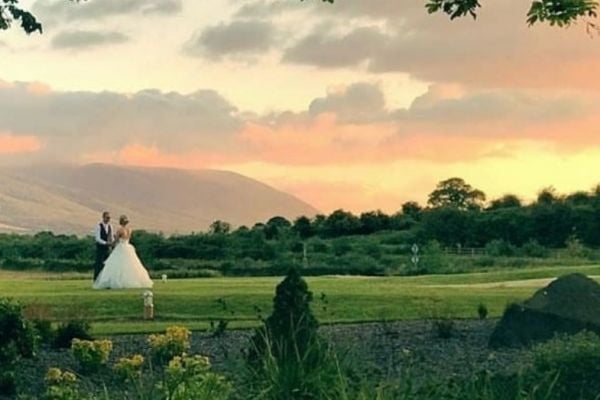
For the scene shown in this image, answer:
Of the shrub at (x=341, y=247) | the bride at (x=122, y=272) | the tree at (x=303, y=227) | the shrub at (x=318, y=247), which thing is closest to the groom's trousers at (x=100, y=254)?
the bride at (x=122, y=272)

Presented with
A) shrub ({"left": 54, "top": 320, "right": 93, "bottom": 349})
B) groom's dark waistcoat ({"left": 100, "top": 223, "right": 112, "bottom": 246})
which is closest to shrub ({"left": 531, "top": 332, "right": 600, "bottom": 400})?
shrub ({"left": 54, "top": 320, "right": 93, "bottom": 349})

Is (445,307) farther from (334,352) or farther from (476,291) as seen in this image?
(334,352)

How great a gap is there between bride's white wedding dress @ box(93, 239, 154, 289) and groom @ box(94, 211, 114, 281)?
44cm

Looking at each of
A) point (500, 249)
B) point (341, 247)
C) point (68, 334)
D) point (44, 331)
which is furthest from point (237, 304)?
point (500, 249)

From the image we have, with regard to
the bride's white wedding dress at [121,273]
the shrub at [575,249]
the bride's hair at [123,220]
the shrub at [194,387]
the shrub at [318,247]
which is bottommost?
the shrub at [194,387]

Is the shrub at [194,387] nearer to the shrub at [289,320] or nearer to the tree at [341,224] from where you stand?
the shrub at [289,320]

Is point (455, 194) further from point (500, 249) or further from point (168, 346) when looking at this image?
point (168, 346)

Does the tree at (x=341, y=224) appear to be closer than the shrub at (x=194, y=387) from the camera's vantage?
No

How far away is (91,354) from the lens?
16.3 m

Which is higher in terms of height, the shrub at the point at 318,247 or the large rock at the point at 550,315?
the shrub at the point at 318,247

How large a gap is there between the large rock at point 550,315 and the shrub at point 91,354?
529 cm

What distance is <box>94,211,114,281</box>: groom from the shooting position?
34469 millimetres

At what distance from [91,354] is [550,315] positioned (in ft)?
20.0

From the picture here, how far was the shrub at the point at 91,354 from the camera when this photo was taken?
639 inches
